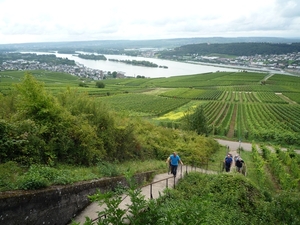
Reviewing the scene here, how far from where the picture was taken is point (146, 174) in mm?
13328

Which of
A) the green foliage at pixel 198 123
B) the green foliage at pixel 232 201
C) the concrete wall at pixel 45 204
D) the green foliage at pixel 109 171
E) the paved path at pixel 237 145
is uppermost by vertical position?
the concrete wall at pixel 45 204

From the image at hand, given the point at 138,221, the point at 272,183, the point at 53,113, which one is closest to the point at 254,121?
the point at 272,183

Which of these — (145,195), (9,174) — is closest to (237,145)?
(145,195)

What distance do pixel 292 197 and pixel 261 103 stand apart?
232ft

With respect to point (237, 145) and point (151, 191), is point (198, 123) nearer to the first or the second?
point (237, 145)

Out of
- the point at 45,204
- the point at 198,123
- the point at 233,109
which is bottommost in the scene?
the point at 233,109

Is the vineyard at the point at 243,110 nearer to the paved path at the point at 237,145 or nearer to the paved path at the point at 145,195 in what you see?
the paved path at the point at 237,145

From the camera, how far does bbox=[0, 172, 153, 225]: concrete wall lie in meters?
6.66

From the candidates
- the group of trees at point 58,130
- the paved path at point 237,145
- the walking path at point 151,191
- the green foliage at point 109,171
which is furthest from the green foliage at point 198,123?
the green foliage at point 109,171

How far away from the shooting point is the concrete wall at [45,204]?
6664 mm

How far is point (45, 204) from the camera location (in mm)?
7539

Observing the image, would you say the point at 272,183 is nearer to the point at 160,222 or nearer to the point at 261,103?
the point at 160,222

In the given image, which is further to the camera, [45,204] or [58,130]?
[58,130]

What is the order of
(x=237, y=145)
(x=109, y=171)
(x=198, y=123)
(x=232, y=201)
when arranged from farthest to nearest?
1. (x=237, y=145)
2. (x=198, y=123)
3. (x=232, y=201)
4. (x=109, y=171)
